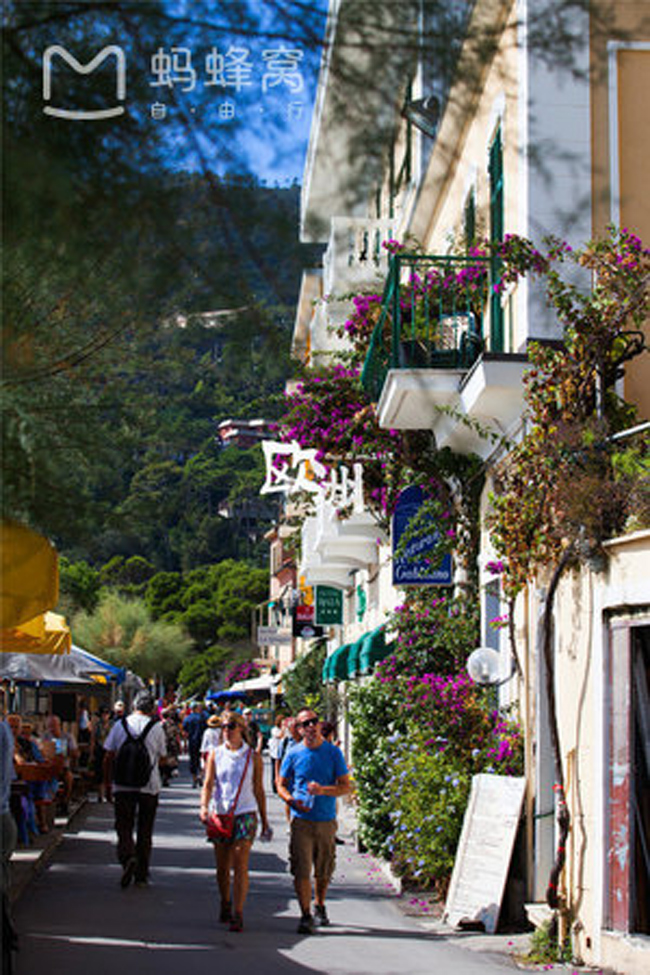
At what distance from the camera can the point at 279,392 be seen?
5770 mm

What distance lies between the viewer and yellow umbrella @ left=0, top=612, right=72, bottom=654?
12.4m

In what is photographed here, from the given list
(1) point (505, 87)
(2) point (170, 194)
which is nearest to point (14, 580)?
(2) point (170, 194)

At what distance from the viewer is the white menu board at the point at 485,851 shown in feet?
38.0

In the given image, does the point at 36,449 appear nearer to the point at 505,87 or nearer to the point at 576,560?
the point at 505,87

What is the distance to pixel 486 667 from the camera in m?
13.2

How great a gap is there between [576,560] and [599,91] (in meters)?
3.69

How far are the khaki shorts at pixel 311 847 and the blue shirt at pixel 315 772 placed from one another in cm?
6

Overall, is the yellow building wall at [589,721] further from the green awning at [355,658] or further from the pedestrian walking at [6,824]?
the green awning at [355,658]

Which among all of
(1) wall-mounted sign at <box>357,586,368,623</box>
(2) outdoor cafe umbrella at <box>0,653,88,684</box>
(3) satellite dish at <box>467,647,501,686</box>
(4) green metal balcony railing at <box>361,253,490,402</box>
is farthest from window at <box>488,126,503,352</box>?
(1) wall-mounted sign at <box>357,586,368,623</box>

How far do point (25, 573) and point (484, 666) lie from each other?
7.73 m

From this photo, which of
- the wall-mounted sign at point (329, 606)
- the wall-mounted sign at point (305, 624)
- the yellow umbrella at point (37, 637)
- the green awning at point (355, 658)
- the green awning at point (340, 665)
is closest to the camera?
the yellow umbrella at point (37, 637)

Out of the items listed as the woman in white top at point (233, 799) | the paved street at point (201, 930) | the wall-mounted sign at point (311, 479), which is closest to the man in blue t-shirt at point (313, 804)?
the woman in white top at point (233, 799)

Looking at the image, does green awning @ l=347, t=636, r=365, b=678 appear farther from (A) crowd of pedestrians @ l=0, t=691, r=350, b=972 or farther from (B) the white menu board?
(B) the white menu board

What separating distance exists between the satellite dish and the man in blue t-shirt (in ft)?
5.18
